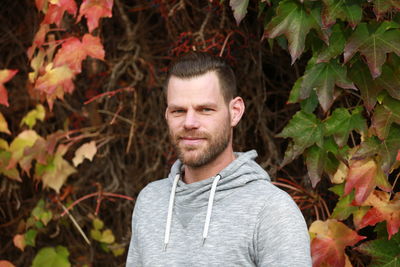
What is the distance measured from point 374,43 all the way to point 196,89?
1.80ft

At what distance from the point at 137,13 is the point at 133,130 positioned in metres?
0.56

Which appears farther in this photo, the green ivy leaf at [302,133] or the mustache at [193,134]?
the green ivy leaf at [302,133]

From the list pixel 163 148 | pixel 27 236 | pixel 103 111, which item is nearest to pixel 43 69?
pixel 103 111

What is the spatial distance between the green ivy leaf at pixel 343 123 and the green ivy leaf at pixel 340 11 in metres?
0.31

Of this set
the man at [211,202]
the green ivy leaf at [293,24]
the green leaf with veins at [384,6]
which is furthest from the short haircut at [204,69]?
the green leaf with veins at [384,6]

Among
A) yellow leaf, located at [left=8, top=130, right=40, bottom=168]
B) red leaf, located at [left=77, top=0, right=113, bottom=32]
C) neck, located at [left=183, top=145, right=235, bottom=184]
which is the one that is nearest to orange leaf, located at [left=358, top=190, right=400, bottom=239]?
neck, located at [left=183, top=145, right=235, bottom=184]

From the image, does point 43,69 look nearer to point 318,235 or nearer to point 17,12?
point 17,12

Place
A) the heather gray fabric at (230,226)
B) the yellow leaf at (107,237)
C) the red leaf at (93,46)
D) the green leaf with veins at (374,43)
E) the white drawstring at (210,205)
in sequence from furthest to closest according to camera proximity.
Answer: the yellow leaf at (107,237) < the red leaf at (93,46) < the green leaf with veins at (374,43) < the white drawstring at (210,205) < the heather gray fabric at (230,226)

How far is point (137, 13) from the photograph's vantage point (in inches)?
123

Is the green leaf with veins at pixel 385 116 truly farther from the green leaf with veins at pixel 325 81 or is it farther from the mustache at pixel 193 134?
the mustache at pixel 193 134

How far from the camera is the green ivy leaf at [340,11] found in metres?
1.93

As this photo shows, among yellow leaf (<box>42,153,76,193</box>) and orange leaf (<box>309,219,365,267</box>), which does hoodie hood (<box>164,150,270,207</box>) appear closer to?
orange leaf (<box>309,219,365,267</box>)

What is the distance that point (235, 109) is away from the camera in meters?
1.87

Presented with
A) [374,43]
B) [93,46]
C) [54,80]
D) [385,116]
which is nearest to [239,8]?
[374,43]
